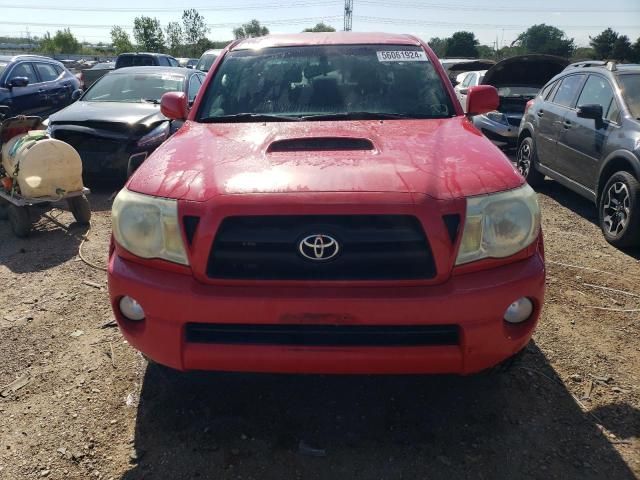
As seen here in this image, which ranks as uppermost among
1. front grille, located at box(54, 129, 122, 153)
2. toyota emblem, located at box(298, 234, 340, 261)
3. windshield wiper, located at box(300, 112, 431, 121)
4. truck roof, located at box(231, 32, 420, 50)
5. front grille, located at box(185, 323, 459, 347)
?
truck roof, located at box(231, 32, 420, 50)

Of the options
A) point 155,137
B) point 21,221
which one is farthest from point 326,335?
point 155,137

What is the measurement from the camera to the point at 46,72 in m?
10.8

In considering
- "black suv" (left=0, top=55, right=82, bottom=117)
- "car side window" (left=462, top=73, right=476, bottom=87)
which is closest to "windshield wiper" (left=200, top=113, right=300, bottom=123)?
"black suv" (left=0, top=55, right=82, bottom=117)

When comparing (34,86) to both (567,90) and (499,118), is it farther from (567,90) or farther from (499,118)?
(567,90)

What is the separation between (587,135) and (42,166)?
5730mm

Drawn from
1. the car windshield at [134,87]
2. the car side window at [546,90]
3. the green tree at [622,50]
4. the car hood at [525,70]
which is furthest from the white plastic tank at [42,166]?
the green tree at [622,50]

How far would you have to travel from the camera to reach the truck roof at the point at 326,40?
378cm

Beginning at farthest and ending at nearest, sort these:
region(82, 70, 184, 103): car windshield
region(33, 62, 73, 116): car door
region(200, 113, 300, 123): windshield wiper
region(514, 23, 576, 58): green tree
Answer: region(514, 23, 576, 58): green tree → region(33, 62, 73, 116): car door → region(82, 70, 184, 103): car windshield → region(200, 113, 300, 123): windshield wiper

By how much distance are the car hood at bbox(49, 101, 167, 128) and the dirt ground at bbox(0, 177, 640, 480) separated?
385 centimetres

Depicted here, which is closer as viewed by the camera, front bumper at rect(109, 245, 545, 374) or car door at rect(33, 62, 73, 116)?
front bumper at rect(109, 245, 545, 374)

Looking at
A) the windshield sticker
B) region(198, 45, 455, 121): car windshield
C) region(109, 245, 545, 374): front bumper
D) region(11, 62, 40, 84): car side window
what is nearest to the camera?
region(109, 245, 545, 374): front bumper

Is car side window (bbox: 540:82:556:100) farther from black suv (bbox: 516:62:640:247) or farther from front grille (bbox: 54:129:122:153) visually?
front grille (bbox: 54:129:122:153)

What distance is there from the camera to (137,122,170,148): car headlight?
6.76 m

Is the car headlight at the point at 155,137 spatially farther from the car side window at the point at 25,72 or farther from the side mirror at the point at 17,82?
the car side window at the point at 25,72
